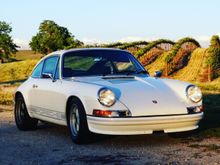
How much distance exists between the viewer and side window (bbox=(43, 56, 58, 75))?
9.21 meters

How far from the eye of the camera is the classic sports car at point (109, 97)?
718 centimetres

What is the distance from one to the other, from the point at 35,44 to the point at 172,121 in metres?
113

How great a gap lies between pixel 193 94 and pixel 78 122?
5.65 feet

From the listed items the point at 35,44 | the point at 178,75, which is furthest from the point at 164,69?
the point at 35,44

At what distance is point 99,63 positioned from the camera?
28.8 ft

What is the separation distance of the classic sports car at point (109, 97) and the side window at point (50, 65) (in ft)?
0.08

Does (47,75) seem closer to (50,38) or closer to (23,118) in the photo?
(23,118)

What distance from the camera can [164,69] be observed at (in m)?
38.8

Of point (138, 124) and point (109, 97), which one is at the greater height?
point (109, 97)

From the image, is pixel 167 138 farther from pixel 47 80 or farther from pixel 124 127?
pixel 47 80

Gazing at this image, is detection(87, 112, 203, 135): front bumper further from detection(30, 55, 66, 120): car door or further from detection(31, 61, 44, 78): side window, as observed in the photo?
detection(31, 61, 44, 78): side window

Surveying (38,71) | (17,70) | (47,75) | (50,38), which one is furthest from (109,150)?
(50,38)

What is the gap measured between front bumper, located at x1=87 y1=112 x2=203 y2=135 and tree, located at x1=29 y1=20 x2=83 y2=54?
347ft

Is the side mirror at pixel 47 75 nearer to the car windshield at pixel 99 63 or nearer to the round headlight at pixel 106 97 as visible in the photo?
the car windshield at pixel 99 63
